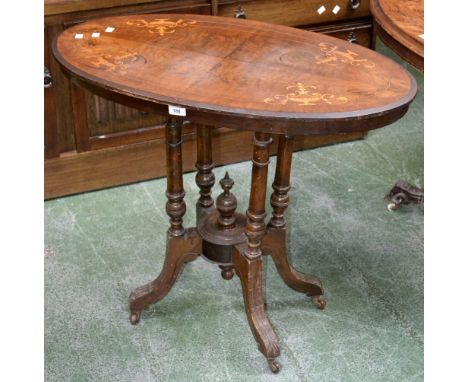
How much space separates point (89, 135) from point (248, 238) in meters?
1.23

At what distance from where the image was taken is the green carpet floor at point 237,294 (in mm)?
2148

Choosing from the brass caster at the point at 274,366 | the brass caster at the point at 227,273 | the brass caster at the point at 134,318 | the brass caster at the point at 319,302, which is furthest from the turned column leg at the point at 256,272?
the brass caster at the point at 134,318

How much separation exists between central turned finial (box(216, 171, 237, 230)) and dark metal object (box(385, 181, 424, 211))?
1.08 m

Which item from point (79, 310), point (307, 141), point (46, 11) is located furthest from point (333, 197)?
point (46, 11)

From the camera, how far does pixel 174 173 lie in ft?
6.79

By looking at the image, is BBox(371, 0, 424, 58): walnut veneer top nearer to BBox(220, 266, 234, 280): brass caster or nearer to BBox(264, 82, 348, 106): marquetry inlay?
BBox(264, 82, 348, 106): marquetry inlay

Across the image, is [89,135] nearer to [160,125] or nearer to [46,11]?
[160,125]

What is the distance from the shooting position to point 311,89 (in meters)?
1.71

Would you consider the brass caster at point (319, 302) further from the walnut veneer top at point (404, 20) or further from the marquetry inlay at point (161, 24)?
the marquetry inlay at point (161, 24)

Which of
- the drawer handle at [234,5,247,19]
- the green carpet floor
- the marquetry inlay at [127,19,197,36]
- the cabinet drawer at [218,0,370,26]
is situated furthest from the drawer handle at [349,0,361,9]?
the marquetry inlay at [127,19,197,36]

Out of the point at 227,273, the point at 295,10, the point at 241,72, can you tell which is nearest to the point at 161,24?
the point at 241,72

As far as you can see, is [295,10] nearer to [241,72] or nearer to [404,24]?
A: [404,24]

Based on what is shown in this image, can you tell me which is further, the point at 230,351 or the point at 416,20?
the point at 230,351

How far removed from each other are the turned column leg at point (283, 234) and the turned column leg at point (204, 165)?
0.25m
